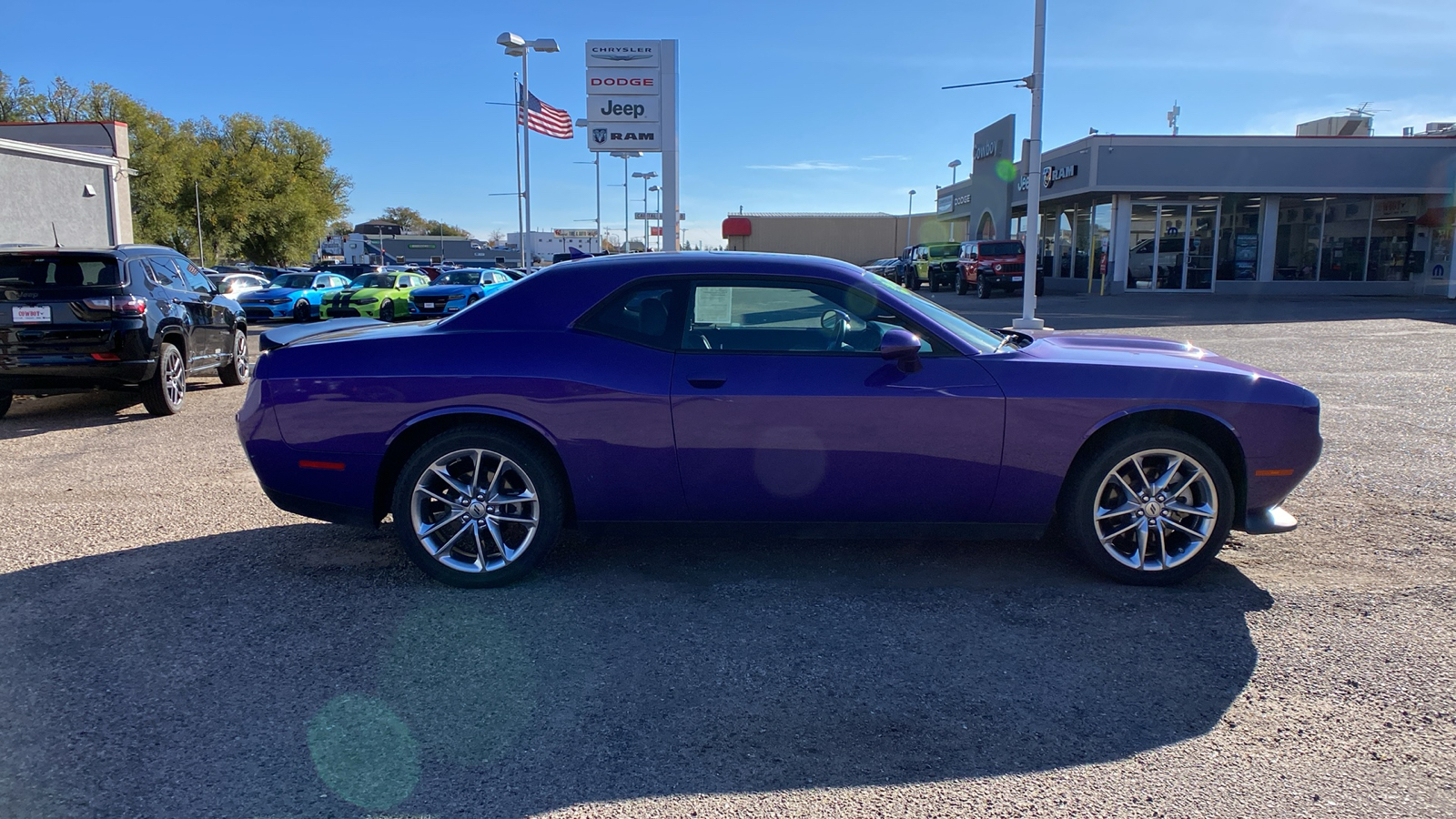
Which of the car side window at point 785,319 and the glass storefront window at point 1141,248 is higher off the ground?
the glass storefront window at point 1141,248

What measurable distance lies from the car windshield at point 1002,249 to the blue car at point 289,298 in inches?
746

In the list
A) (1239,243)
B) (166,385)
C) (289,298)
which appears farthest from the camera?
(1239,243)

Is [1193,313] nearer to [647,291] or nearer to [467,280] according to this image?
[467,280]

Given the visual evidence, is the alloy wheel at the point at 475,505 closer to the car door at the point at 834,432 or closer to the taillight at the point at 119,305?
the car door at the point at 834,432

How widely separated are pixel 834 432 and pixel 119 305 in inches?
289

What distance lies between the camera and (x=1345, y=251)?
1176 inches

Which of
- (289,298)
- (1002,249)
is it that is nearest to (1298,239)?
(1002,249)

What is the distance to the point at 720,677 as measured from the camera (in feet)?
10.8

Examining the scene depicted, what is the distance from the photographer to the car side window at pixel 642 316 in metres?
4.08

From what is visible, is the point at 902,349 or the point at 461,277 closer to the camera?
the point at 902,349

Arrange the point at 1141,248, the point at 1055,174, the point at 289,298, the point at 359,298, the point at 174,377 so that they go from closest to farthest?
the point at 174,377 → the point at 359,298 → the point at 289,298 → the point at 1141,248 → the point at 1055,174

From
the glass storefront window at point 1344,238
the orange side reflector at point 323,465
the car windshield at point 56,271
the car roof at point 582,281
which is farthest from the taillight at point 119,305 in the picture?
the glass storefront window at point 1344,238

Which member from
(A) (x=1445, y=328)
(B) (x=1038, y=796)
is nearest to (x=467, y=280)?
(A) (x=1445, y=328)

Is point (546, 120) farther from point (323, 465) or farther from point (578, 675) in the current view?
point (578, 675)
